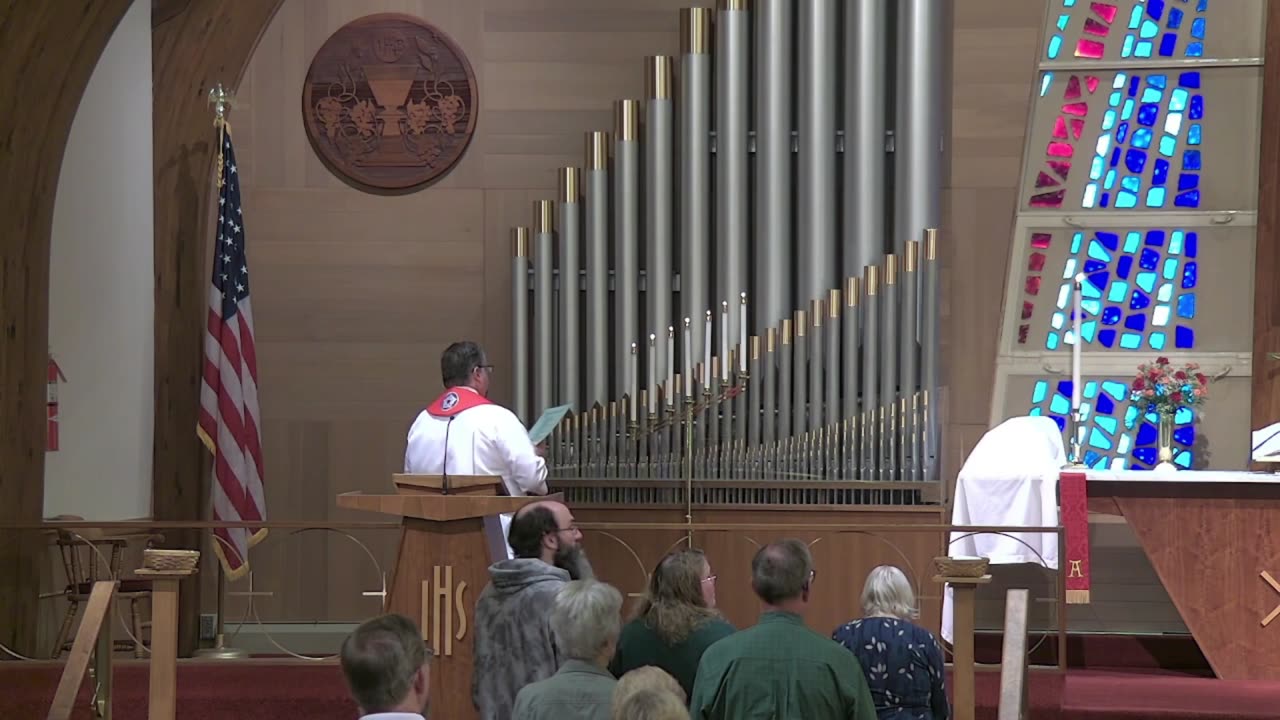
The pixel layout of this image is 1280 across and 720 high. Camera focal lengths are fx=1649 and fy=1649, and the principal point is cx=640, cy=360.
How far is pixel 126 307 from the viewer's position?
31.8ft

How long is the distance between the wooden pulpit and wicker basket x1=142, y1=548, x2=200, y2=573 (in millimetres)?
668

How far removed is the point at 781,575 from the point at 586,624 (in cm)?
54

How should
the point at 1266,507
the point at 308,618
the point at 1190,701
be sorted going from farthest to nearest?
the point at 308,618 → the point at 1266,507 → the point at 1190,701

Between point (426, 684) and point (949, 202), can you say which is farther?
point (949, 202)

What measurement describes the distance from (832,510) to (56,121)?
461cm

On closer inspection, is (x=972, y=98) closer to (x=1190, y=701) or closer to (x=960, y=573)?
(x=1190, y=701)

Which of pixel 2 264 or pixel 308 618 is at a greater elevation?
pixel 2 264

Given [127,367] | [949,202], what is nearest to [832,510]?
[949,202]

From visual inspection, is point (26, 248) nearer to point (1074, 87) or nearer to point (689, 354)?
point (689, 354)

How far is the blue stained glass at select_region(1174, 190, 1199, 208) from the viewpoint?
9648 millimetres

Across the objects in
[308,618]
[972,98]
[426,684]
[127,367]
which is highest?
[972,98]

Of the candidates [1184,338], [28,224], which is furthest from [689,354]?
[28,224]

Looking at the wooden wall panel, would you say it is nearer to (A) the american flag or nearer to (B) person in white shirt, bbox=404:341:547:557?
(A) the american flag

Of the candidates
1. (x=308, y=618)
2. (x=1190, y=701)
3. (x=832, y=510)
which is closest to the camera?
(x=1190, y=701)
